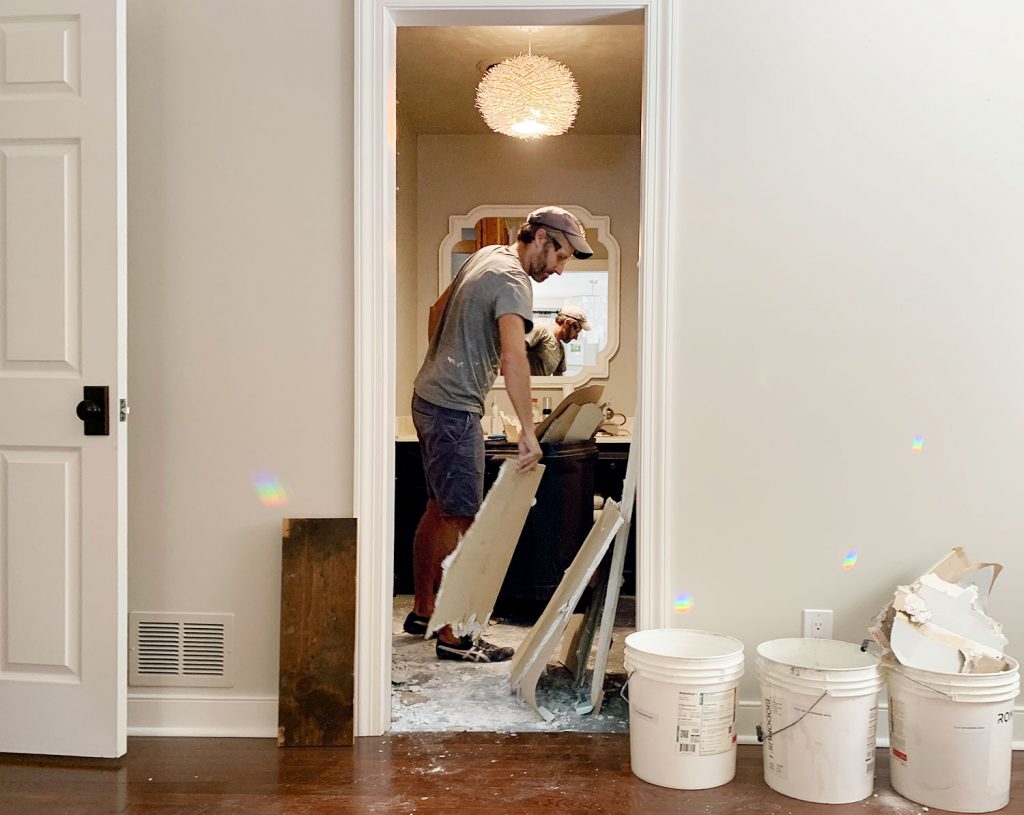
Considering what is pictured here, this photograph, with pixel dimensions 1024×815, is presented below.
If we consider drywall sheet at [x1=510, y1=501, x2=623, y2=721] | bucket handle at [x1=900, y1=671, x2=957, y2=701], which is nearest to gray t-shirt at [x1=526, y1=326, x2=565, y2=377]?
drywall sheet at [x1=510, y1=501, x2=623, y2=721]

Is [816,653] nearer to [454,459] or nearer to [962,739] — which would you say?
[962,739]

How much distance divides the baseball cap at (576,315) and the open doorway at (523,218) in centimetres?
4

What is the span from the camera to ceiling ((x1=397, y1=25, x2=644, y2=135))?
3658 millimetres

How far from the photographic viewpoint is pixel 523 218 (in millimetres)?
4848

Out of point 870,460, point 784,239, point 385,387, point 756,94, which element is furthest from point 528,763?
point 756,94

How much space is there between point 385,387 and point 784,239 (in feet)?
3.94

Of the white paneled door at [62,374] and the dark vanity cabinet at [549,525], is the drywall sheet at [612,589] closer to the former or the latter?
the dark vanity cabinet at [549,525]

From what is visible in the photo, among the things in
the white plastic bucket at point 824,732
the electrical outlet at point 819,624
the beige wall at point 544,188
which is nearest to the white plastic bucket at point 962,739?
the white plastic bucket at point 824,732

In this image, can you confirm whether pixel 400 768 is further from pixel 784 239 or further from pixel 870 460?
pixel 784 239

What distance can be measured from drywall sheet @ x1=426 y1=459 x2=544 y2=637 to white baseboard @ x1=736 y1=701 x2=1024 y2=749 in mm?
1145

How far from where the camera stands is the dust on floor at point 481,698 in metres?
2.56

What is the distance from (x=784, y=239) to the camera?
2.42m

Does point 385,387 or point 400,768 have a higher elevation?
Result: point 385,387

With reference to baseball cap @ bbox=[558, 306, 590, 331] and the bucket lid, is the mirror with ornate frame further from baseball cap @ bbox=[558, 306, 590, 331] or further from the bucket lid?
the bucket lid
